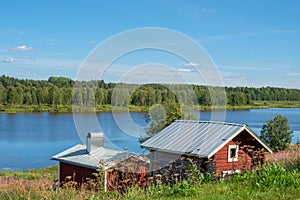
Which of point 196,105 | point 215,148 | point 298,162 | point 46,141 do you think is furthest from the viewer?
point 46,141

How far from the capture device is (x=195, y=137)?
12148 mm

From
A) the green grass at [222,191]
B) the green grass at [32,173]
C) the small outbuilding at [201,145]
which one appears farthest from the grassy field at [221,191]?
the green grass at [32,173]

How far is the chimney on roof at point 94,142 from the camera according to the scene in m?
15.7

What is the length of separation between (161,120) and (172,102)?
1065mm

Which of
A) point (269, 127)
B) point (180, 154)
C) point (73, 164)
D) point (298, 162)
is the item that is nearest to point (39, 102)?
point (269, 127)

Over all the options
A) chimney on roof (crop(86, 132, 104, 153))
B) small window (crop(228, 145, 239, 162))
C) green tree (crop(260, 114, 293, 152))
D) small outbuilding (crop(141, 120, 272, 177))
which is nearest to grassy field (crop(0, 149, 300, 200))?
small outbuilding (crop(141, 120, 272, 177))

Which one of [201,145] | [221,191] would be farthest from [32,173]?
[221,191]

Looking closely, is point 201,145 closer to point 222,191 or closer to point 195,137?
point 195,137

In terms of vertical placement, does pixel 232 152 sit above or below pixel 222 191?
below

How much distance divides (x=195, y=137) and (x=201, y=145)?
0.55 meters

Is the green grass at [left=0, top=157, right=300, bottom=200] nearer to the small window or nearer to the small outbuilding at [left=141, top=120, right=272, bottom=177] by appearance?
the small outbuilding at [left=141, top=120, right=272, bottom=177]

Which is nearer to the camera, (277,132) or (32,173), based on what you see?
(32,173)

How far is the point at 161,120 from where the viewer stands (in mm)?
16062

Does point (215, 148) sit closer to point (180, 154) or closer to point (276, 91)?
point (180, 154)
